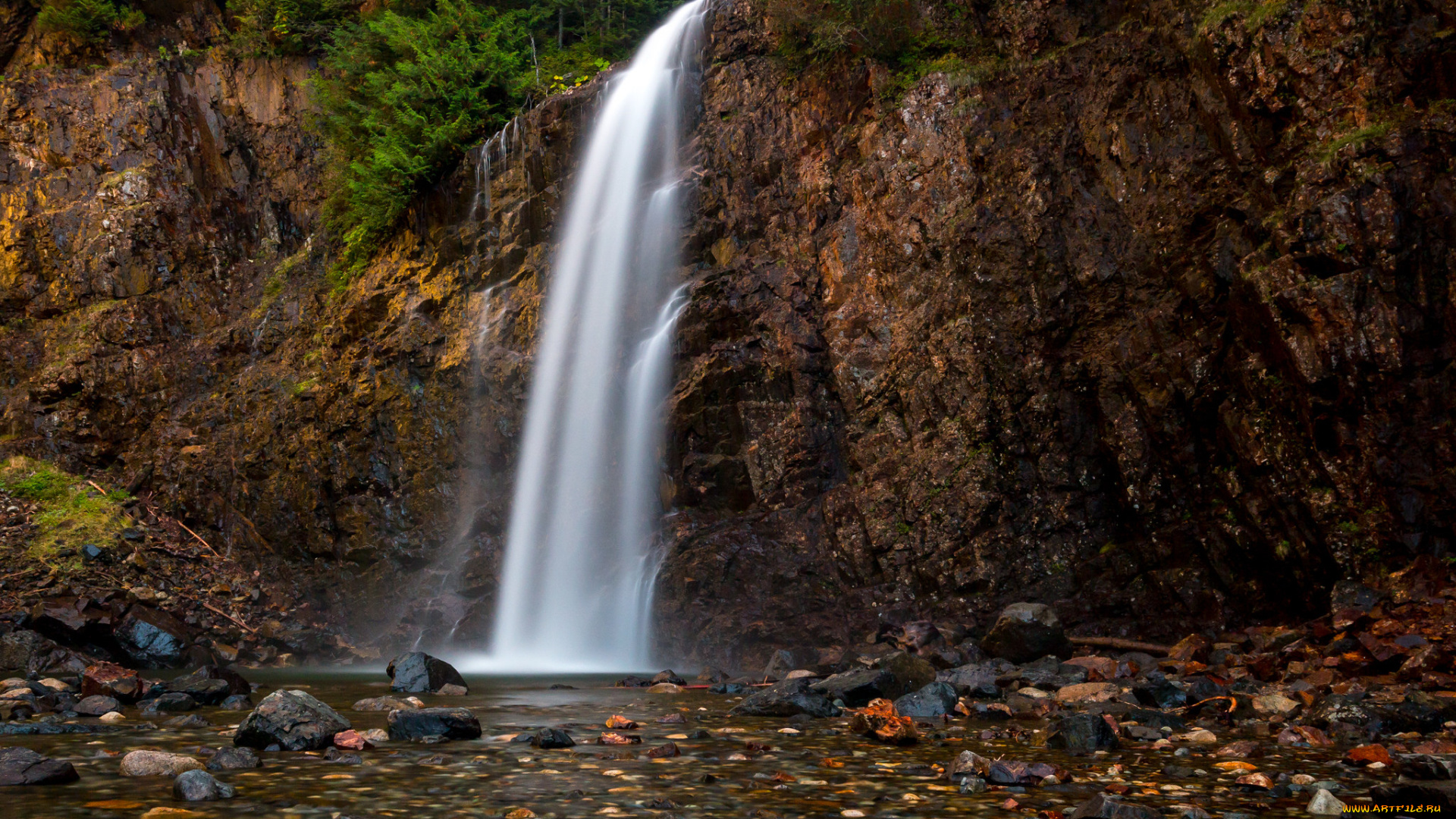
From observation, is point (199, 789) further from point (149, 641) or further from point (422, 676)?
point (149, 641)

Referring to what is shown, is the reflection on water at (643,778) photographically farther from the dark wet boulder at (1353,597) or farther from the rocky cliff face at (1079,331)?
the rocky cliff face at (1079,331)

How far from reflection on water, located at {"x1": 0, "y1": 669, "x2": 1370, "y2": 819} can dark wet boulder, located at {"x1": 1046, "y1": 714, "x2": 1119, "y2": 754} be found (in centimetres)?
15

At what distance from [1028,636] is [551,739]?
20.0 ft

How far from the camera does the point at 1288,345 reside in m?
9.67

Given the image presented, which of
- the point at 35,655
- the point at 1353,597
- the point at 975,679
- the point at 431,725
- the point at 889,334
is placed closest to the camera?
the point at 431,725

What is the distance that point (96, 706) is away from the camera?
722 cm

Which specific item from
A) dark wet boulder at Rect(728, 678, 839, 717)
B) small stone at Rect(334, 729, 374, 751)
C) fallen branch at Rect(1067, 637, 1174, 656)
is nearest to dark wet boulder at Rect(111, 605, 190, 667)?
small stone at Rect(334, 729, 374, 751)

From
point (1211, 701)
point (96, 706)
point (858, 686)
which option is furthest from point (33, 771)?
point (1211, 701)

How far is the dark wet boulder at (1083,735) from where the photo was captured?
548 cm

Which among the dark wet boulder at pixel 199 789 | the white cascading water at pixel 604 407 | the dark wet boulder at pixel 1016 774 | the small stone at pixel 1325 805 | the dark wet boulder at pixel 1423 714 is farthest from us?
the white cascading water at pixel 604 407

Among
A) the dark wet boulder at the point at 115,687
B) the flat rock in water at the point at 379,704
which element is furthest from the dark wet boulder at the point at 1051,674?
the dark wet boulder at the point at 115,687

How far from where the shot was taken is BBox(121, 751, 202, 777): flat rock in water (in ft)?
15.4

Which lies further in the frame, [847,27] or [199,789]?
[847,27]

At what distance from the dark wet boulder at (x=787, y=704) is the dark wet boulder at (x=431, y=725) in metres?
2.33
